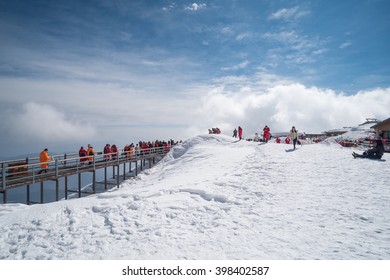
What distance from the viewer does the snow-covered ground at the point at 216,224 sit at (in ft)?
15.0

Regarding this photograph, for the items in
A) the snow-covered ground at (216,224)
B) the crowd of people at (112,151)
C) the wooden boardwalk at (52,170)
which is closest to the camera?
the snow-covered ground at (216,224)

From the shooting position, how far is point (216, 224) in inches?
226

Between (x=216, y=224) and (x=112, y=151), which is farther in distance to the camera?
(x=112, y=151)

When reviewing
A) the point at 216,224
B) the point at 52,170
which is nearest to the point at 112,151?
the point at 52,170

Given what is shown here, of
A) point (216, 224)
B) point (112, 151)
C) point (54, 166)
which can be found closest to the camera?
point (216, 224)

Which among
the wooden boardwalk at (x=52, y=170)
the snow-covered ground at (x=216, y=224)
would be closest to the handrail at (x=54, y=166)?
the wooden boardwalk at (x=52, y=170)

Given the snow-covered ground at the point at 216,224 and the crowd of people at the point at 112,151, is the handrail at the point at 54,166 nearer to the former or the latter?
the crowd of people at the point at 112,151

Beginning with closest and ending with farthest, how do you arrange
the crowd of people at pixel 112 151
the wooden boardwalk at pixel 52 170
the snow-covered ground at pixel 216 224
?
the snow-covered ground at pixel 216 224, the wooden boardwalk at pixel 52 170, the crowd of people at pixel 112 151

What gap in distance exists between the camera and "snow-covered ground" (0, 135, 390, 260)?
15.0 feet

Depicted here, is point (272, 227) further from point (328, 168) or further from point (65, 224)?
point (328, 168)

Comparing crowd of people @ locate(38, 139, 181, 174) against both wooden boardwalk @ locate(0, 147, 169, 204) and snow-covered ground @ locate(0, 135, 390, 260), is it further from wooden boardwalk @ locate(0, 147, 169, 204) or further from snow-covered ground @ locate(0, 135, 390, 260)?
snow-covered ground @ locate(0, 135, 390, 260)

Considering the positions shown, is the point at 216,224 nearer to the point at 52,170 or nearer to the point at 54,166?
the point at 54,166
